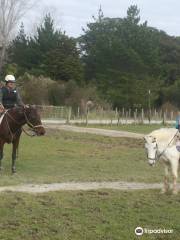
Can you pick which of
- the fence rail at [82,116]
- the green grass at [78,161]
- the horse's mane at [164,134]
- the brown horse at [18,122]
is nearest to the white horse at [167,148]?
the horse's mane at [164,134]

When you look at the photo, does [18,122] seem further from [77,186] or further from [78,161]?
[78,161]

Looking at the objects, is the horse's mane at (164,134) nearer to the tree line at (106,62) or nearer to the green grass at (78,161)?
the green grass at (78,161)

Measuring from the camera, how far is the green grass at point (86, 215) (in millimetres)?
8555

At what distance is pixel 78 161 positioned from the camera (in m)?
17.5

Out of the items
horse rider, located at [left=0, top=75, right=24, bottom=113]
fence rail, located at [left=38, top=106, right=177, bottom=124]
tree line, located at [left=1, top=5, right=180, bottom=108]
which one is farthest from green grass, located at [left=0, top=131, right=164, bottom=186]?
tree line, located at [left=1, top=5, right=180, bottom=108]

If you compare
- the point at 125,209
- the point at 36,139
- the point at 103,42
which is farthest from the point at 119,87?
the point at 125,209

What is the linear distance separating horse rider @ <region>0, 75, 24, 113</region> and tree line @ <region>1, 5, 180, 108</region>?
38.4m

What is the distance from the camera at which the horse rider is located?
14945 mm

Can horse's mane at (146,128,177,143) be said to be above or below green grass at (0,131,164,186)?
above

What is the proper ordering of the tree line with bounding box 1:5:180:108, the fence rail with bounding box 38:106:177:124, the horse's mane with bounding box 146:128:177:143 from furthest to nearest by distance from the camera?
the tree line with bounding box 1:5:180:108 < the fence rail with bounding box 38:106:177:124 < the horse's mane with bounding box 146:128:177:143

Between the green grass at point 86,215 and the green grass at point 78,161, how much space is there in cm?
220

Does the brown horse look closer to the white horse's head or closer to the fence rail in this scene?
the white horse's head

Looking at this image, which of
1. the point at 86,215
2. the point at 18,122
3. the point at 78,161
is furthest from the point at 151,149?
the point at 78,161

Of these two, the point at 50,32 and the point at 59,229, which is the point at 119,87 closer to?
the point at 50,32
